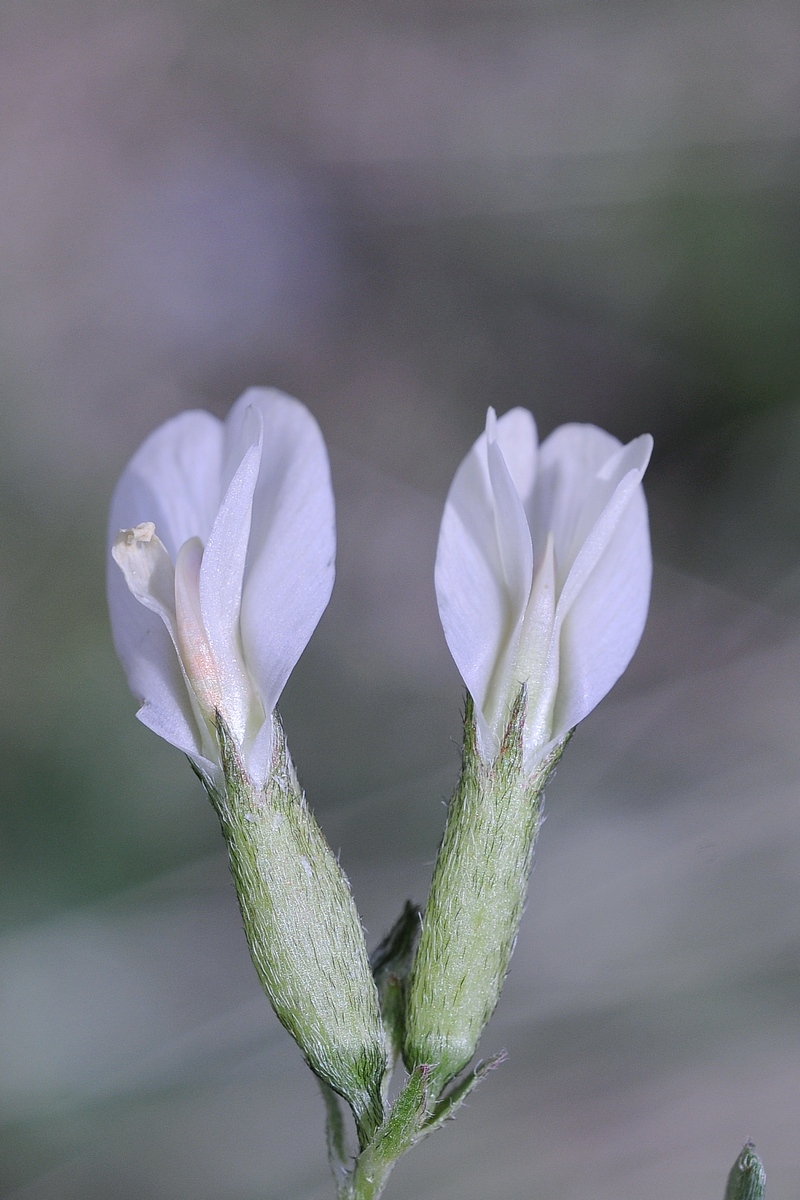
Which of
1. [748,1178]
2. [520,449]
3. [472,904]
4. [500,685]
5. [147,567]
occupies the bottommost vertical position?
[748,1178]

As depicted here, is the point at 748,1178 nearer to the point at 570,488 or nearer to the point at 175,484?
the point at 570,488

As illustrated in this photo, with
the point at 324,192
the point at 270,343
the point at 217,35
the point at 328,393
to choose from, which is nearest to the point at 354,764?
the point at 328,393

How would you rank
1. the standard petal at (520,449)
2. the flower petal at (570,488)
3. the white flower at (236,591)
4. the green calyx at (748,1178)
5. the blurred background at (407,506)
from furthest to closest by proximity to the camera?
the blurred background at (407,506) < the standard petal at (520,449) < the flower petal at (570,488) < the white flower at (236,591) < the green calyx at (748,1178)

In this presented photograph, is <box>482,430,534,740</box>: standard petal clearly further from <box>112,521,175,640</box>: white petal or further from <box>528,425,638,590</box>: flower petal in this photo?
<box>112,521,175,640</box>: white petal

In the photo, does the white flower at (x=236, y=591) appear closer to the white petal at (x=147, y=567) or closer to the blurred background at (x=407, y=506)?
the white petal at (x=147, y=567)

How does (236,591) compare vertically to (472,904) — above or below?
above

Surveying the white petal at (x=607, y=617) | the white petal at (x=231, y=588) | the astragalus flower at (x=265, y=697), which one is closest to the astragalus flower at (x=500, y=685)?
the white petal at (x=607, y=617)

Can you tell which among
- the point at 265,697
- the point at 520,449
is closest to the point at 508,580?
the point at 520,449

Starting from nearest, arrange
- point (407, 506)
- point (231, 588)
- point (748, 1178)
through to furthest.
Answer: point (748, 1178), point (231, 588), point (407, 506)

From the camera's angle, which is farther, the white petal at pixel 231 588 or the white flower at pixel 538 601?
the white flower at pixel 538 601
